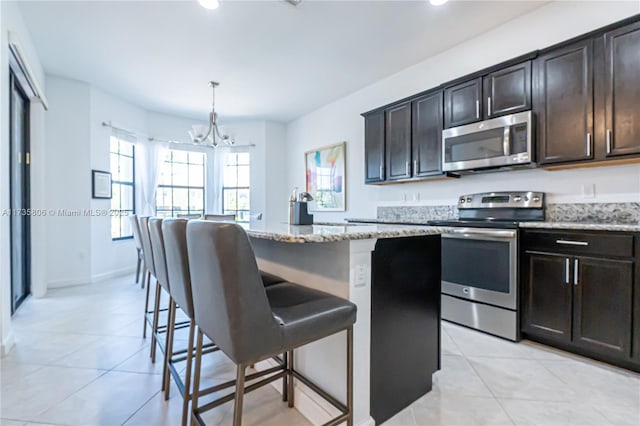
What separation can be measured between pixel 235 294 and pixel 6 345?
2572 millimetres

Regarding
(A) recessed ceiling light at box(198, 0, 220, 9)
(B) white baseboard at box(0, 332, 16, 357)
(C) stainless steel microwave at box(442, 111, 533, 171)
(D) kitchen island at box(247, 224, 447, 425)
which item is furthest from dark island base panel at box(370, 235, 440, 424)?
(B) white baseboard at box(0, 332, 16, 357)

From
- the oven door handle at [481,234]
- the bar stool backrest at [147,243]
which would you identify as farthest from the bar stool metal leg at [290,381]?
the oven door handle at [481,234]

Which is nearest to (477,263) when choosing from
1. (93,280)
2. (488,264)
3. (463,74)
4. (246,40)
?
(488,264)

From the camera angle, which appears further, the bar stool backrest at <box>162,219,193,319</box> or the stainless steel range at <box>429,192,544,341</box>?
the stainless steel range at <box>429,192,544,341</box>

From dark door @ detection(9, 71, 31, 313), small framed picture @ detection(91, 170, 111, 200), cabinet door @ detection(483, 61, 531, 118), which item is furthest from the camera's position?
small framed picture @ detection(91, 170, 111, 200)

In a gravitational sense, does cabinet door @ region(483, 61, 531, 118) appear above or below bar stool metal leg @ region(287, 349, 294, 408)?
above

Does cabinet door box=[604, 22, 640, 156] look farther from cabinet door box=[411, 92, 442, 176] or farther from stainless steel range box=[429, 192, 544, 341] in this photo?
cabinet door box=[411, 92, 442, 176]

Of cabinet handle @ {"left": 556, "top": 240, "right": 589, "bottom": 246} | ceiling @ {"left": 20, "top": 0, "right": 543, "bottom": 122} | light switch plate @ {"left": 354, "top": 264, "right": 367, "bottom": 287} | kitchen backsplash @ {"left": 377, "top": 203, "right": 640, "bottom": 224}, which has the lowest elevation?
light switch plate @ {"left": 354, "top": 264, "right": 367, "bottom": 287}

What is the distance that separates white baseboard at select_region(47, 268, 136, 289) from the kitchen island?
4.12 m

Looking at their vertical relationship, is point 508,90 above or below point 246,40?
below

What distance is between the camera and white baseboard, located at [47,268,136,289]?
13.6 feet

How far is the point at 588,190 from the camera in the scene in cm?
249

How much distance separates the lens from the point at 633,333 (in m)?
1.94

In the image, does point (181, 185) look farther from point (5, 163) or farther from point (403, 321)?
point (403, 321)
